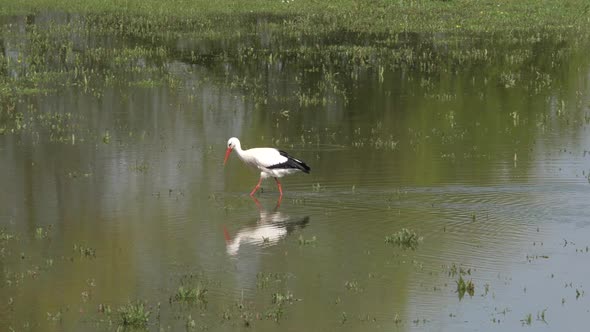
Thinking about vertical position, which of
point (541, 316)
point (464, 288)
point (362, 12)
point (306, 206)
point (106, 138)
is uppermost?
point (362, 12)

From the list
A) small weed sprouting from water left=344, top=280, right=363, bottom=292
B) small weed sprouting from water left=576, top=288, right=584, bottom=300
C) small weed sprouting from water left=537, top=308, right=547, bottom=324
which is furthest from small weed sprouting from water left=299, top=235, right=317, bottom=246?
small weed sprouting from water left=537, top=308, right=547, bottom=324

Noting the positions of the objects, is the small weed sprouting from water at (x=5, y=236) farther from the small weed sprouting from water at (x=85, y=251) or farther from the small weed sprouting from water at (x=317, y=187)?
the small weed sprouting from water at (x=317, y=187)

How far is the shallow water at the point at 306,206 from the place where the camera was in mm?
11430

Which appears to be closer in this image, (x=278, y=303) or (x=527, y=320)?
(x=527, y=320)

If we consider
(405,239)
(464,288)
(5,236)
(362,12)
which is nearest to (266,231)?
(405,239)

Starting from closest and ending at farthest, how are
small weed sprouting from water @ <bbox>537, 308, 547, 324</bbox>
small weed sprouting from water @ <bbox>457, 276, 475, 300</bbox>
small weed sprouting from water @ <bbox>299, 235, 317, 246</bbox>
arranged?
1. small weed sprouting from water @ <bbox>537, 308, 547, 324</bbox>
2. small weed sprouting from water @ <bbox>457, 276, 475, 300</bbox>
3. small weed sprouting from water @ <bbox>299, 235, 317, 246</bbox>

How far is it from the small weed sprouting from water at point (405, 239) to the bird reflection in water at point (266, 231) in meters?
1.32

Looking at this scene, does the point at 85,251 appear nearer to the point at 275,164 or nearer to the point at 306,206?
the point at 306,206

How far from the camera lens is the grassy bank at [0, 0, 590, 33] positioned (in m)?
37.2

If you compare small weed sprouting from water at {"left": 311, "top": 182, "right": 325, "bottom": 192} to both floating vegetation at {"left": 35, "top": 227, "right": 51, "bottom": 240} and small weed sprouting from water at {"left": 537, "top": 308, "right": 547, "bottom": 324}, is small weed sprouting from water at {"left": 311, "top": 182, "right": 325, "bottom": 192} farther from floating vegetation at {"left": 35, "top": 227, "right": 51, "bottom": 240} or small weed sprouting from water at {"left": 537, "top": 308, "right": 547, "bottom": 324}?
small weed sprouting from water at {"left": 537, "top": 308, "right": 547, "bottom": 324}

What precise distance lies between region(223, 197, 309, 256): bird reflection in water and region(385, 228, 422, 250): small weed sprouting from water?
4.31 feet

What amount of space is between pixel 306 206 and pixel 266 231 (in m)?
1.40

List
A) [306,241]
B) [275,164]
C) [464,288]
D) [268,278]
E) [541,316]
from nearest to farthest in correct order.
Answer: [541,316], [464,288], [268,278], [306,241], [275,164]

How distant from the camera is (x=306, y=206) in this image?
1577cm
